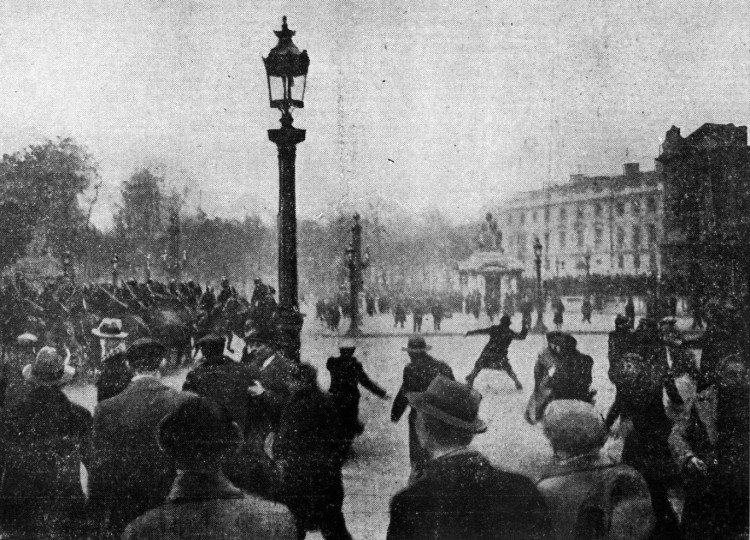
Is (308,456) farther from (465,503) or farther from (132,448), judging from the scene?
(465,503)

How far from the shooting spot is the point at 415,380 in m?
5.64

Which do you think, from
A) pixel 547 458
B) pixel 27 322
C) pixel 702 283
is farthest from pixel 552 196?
pixel 27 322

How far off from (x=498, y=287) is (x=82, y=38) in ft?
14.7

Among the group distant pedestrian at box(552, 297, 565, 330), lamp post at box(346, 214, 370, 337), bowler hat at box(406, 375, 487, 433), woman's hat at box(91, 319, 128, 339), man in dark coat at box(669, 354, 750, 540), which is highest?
lamp post at box(346, 214, 370, 337)

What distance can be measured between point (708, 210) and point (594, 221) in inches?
42.0

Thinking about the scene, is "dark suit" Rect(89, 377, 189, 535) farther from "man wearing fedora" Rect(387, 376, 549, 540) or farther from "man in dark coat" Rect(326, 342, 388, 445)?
"man in dark coat" Rect(326, 342, 388, 445)

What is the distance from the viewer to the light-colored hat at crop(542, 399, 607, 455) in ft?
10.6

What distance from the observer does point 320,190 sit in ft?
21.4

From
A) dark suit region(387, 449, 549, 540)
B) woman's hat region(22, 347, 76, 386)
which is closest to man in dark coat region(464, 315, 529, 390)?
dark suit region(387, 449, 549, 540)

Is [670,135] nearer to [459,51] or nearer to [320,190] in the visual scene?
[459,51]

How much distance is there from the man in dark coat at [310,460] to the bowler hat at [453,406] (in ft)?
5.76

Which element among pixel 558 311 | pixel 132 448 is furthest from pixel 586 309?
pixel 132 448

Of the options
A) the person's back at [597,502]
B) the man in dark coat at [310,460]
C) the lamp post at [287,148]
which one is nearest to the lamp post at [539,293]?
the lamp post at [287,148]

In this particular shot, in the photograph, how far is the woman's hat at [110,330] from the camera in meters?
6.80
